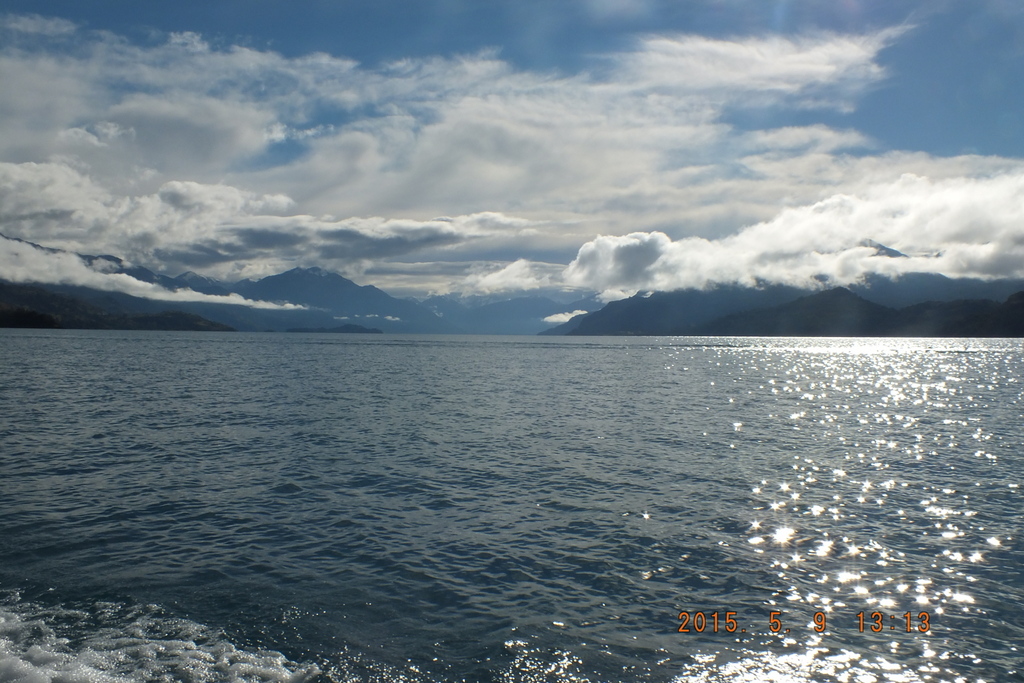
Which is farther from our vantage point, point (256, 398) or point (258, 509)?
point (256, 398)

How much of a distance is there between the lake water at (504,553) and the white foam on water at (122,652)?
0.08 metres

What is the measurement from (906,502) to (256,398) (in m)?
67.9

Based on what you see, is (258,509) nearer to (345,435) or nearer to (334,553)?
(334,553)

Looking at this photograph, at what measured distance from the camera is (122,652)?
15.5 m

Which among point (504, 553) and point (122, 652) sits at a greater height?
point (504, 553)

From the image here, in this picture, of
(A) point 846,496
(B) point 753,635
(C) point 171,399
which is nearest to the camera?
(B) point 753,635

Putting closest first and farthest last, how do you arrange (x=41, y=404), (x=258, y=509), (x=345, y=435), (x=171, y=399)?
(x=258, y=509), (x=345, y=435), (x=41, y=404), (x=171, y=399)

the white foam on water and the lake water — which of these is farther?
the lake water

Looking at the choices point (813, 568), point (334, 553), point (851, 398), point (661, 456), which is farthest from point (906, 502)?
point (851, 398)

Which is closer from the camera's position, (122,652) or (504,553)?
(122,652)

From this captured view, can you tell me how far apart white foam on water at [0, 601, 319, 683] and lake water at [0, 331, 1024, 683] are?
75 mm

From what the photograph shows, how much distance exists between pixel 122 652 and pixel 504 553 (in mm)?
12364

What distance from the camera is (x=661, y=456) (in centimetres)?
4200

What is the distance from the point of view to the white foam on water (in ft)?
47.6
